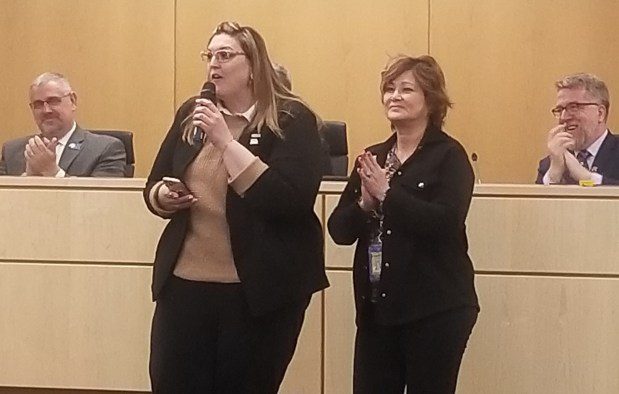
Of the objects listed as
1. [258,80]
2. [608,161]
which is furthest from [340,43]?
[258,80]

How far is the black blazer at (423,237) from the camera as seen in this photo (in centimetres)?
250

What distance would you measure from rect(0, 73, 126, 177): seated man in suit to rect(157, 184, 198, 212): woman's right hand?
1288 millimetres

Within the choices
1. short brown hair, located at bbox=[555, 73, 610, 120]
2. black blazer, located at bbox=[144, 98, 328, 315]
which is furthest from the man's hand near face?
short brown hair, located at bbox=[555, 73, 610, 120]

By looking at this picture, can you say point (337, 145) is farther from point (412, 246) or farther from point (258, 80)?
point (258, 80)

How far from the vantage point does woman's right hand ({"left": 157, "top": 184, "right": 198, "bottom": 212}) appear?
229 centimetres

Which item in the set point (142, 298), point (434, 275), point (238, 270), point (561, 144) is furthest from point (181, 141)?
point (561, 144)

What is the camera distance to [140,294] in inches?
130

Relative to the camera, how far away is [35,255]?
130 inches

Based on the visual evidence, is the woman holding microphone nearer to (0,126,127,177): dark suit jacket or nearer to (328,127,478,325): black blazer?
(328,127,478,325): black blazer

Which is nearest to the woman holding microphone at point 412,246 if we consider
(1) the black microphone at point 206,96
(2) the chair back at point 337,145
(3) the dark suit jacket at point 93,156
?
(1) the black microphone at point 206,96

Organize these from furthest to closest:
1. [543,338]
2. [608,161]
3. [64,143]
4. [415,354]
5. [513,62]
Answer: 1. [513,62]
2. [64,143]
3. [608,161]
4. [543,338]
5. [415,354]

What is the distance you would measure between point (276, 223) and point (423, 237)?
430 millimetres

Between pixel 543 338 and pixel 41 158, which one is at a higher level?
pixel 41 158

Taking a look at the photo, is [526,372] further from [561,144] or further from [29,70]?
[29,70]
